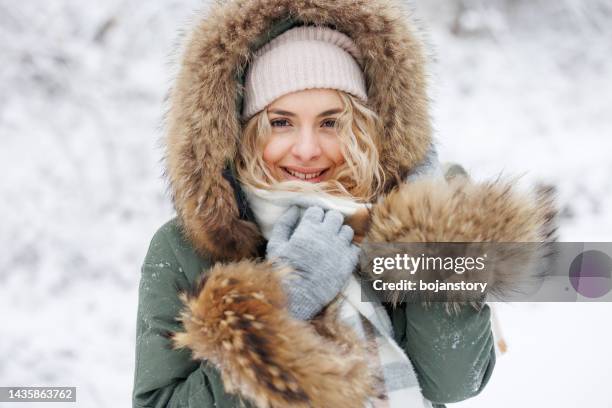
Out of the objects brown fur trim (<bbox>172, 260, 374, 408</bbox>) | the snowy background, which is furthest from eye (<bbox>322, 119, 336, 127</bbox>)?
the snowy background

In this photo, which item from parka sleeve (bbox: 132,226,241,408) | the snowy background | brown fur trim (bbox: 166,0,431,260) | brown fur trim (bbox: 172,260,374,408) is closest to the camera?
brown fur trim (bbox: 172,260,374,408)

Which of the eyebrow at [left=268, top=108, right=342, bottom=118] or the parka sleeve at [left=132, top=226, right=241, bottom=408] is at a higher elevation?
the eyebrow at [left=268, top=108, right=342, bottom=118]

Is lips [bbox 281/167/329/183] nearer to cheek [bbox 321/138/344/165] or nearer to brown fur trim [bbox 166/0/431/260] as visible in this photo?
cheek [bbox 321/138/344/165]

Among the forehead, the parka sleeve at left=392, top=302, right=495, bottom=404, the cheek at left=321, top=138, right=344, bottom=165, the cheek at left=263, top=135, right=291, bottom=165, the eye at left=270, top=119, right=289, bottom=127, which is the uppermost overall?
the forehead

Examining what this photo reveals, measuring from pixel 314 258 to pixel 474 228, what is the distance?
0.34m

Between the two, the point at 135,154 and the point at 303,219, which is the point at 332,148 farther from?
the point at 135,154

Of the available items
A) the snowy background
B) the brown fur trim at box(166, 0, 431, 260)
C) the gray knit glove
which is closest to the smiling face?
the brown fur trim at box(166, 0, 431, 260)

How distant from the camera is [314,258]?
1179 millimetres

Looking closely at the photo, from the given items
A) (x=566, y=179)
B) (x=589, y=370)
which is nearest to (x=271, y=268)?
(x=589, y=370)

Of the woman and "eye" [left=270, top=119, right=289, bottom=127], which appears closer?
the woman

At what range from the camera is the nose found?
4.63 ft

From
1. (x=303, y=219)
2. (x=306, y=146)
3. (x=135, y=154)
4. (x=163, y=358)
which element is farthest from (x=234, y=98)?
(x=135, y=154)

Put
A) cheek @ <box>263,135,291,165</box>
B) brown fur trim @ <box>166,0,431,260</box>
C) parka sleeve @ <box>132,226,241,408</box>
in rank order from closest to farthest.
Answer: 1. parka sleeve @ <box>132,226,241,408</box>
2. brown fur trim @ <box>166,0,431,260</box>
3. cheek @ <box>263,135,291,165</box>

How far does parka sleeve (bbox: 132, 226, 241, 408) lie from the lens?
1152mm
